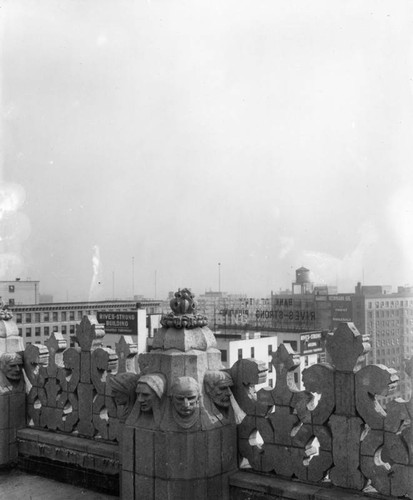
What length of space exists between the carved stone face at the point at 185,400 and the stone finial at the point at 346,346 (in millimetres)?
→ 1552

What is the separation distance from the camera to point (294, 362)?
22.6 ft

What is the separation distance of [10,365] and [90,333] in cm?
191

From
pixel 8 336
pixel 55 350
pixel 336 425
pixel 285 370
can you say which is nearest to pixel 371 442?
pixel 336 425

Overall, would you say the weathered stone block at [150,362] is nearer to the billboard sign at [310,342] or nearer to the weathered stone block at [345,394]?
the weathered stone block at [345,394]

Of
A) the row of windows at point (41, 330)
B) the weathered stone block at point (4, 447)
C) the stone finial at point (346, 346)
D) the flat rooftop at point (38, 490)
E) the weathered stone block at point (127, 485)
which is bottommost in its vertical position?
the row of windows at point (41, 330)

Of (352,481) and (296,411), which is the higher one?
(296,411)

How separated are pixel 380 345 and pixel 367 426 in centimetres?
10019

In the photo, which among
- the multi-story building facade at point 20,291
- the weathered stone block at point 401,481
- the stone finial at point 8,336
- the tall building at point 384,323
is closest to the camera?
the weathered stone block at point 401,481

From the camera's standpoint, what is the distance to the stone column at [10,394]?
32.0ft

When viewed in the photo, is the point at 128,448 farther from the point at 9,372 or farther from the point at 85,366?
the point at 9,372

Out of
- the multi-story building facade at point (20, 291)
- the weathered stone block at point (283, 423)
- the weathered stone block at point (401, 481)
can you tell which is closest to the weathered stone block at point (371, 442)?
the weathered stone block at point (401, 481)

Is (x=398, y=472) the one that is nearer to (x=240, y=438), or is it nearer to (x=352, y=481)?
(x=352, y=481)

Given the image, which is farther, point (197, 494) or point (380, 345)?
point (380, 345)

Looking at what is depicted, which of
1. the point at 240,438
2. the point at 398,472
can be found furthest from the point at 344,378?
the point at 240,438
